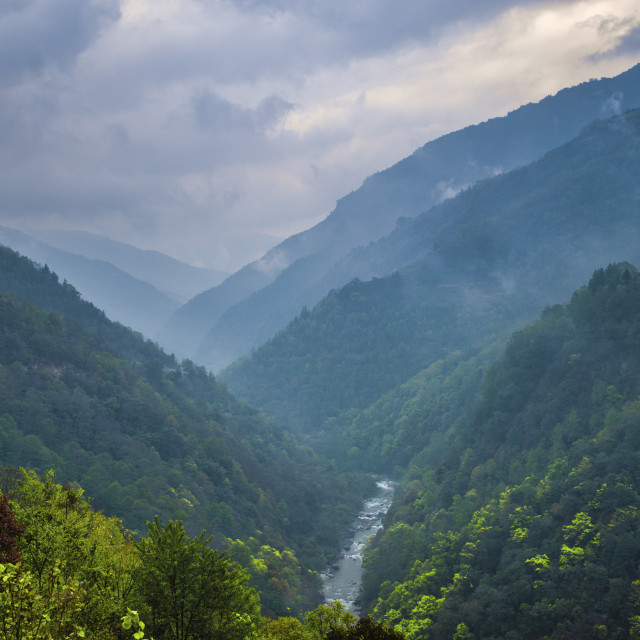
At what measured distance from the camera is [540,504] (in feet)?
214

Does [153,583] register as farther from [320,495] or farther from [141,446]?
[320,495]

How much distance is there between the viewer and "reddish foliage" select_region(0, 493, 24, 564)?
75.6 feet

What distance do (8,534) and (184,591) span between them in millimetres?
8035

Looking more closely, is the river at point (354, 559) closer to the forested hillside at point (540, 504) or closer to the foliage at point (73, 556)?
the forested hillside at point (540, 504)

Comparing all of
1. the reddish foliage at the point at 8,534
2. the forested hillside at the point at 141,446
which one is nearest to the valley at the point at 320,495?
the reddish foliage at the point at 8,534

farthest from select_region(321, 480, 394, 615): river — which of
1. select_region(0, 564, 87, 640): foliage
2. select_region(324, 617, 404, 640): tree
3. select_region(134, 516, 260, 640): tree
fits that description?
select_region(0, 564, 87, 640): foliage

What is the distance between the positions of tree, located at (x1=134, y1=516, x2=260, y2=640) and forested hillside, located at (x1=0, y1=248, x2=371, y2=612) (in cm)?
4101

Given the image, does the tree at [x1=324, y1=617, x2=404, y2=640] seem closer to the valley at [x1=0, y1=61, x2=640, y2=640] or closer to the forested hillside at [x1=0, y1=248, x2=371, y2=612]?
the valley at [x1=0, y1=61, x2=640, y2=640]

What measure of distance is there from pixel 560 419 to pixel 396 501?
3800 cm

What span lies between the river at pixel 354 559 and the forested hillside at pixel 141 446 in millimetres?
2578

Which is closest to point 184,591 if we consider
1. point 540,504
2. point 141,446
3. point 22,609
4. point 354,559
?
point 22,609

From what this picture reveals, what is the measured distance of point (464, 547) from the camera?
65.0 meters

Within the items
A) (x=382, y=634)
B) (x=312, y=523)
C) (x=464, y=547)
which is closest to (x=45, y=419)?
(x=312, y=523)

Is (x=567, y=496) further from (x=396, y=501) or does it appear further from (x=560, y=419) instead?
(x=396, y=501)
